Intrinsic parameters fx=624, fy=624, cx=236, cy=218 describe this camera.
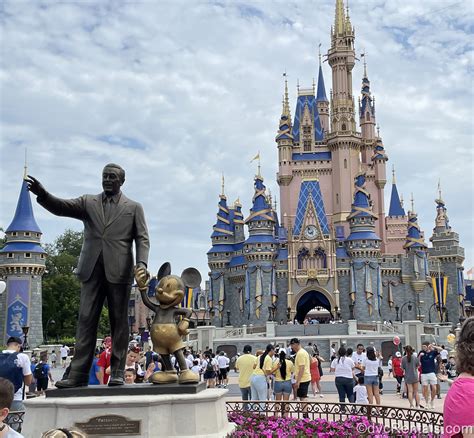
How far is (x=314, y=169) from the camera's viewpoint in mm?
65125

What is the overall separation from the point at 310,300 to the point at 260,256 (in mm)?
8554

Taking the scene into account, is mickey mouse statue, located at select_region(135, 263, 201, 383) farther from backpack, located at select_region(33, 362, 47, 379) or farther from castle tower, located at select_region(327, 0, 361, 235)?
castle tower, located at select_region(327, 0, 361, 235)

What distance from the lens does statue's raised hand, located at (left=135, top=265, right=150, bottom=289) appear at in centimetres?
702

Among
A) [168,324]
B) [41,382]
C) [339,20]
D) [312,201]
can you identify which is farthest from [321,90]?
[168,324]

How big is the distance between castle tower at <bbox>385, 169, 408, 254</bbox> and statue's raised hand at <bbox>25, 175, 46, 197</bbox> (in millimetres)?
63577

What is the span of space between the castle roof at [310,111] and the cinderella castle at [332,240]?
110mm

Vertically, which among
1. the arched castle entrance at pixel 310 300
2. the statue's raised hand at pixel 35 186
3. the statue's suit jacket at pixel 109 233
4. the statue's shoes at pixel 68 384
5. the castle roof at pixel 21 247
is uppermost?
the castle roof at pixel 21 247

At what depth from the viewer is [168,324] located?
7.15 meters

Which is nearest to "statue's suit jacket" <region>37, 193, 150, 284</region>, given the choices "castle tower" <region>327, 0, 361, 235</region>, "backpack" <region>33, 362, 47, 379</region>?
"backpack" <region>33, 362, 47, 379</region>

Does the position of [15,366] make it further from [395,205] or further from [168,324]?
[395,205]

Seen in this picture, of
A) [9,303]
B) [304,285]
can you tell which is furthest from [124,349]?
[304,285]

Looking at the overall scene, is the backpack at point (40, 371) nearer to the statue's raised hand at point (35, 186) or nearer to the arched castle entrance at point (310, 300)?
the statue's raised hand at point (35, 186)

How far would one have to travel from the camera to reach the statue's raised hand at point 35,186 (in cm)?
708

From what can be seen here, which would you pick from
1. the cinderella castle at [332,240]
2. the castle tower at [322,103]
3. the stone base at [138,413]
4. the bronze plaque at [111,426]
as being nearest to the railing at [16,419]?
the stone base at [138,413]
